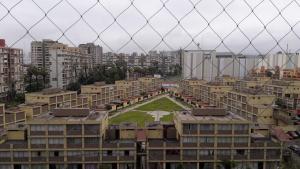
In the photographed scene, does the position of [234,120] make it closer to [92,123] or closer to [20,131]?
[92,123]

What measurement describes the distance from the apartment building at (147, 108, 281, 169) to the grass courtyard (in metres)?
4.03

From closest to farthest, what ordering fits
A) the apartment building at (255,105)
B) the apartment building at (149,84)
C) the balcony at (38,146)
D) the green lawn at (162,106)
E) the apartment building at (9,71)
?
the balcony at (38,146) < the apartment building at (255,105) < the apartment building at (9,71) < the green lawn at (162,106) < the apartment building at (149,84)

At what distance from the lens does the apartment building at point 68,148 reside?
5918mm

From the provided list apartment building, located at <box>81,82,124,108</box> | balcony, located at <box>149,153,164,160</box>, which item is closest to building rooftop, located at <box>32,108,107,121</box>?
balcony, located at <box>149,153,164,160</box>

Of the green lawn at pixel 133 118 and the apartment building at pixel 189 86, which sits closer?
the green lawn at pixel 133 118

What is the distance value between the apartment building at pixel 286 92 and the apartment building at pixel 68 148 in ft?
25.3

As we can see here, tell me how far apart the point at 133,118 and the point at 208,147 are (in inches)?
251

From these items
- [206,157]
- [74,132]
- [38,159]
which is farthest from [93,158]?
[206,157]

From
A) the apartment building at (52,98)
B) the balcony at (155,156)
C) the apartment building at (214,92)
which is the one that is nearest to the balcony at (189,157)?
the balcony at (155,156)

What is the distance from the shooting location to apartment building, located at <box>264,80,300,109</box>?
11602mm

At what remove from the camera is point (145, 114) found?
43.2ft

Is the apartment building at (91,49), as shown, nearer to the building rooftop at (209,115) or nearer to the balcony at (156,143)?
the balcony at (156,143)

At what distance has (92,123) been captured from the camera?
240 inches

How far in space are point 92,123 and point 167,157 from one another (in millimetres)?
1617
